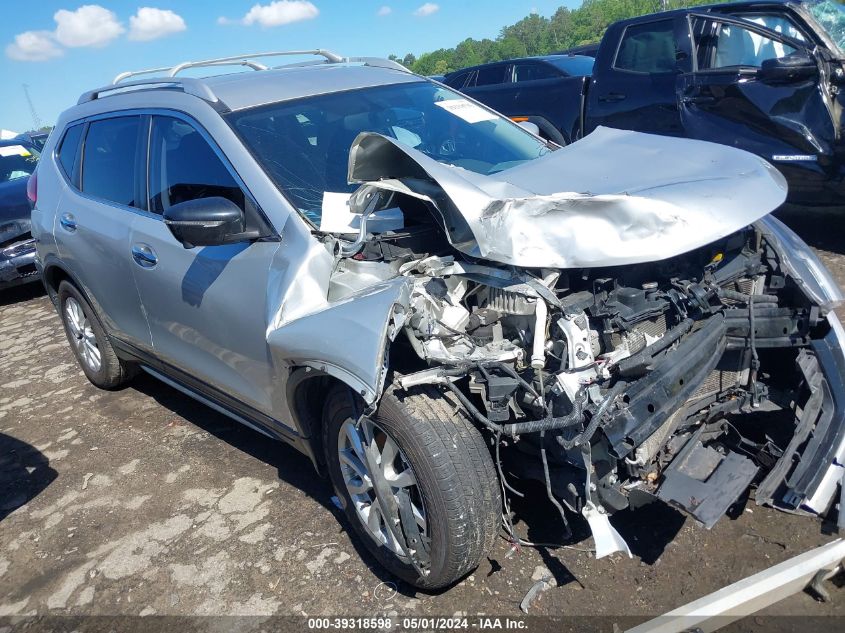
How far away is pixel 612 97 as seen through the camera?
6.95 meters

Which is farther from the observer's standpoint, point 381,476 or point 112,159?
point 112,159

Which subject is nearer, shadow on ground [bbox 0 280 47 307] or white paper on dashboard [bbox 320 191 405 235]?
white paper on dashboard [bbox 320 191 405 235]

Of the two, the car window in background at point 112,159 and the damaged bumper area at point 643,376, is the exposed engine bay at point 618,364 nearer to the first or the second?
the damaged bumper area at point 643,376

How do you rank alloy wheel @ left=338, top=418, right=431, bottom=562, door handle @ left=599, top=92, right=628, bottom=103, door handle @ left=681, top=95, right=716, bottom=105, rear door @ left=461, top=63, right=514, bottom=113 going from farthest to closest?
rear door @ left=461, top=63, right=514, bottom=113 → door handle @ left=599, top=92, right=628, bottom=103 → door handle @ left=681, top=95, right=716, bottom=105 → alloy wheel @ left=338, top=418, right=431, bottom=562

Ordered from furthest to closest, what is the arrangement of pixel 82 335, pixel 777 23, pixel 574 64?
pixel 574 64
pixel 777 23
pixel 82 335

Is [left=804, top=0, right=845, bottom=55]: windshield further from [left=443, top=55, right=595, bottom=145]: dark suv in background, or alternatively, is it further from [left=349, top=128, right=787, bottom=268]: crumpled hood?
[left=349, top=128, right=787, bottom=268]: crumpled hood

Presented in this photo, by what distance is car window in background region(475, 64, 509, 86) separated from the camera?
11.6 metres

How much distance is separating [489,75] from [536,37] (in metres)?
56.5

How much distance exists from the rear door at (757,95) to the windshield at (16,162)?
8351 mm

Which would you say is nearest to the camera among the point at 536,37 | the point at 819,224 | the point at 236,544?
the point at 236,544

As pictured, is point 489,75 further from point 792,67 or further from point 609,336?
point 609,336

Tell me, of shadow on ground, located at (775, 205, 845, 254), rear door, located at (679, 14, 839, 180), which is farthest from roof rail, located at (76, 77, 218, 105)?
shadow on ground, located at (775, 205, 845, 254)

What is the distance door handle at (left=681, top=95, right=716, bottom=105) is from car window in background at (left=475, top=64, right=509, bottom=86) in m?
5.82

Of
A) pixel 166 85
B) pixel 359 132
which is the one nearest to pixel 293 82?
pixel 359 132
